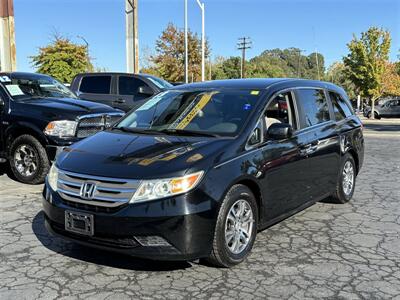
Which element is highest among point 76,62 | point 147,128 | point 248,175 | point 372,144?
point 76,62

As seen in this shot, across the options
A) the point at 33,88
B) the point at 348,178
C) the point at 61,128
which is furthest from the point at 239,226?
the point at 33,88

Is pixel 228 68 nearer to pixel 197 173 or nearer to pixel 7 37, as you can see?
pixel 7 37

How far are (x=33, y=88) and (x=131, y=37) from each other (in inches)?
401

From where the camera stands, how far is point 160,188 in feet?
12.1

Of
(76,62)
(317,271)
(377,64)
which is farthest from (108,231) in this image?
(377,64)

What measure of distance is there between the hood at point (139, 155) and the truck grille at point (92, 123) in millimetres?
2878

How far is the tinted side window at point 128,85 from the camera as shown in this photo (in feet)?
39.2

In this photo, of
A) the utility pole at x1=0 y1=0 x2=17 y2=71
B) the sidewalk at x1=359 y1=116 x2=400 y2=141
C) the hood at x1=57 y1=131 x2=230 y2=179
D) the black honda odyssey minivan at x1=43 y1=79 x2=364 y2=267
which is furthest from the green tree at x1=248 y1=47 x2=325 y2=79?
the hood at x1=57 y1=131 x2=230 y2=179

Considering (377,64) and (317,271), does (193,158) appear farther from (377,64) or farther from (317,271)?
(377,64)

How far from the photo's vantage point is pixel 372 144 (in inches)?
549

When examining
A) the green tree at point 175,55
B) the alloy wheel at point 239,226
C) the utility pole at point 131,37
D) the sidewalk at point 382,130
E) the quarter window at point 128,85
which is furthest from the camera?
the green tree at point 175,55

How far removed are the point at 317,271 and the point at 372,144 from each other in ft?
35.2

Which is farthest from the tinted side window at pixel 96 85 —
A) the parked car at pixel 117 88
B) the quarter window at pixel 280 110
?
the quarter window at pixel 280 110

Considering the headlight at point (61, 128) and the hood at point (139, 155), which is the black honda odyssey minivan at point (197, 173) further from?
the headlight at point (61, 128)
